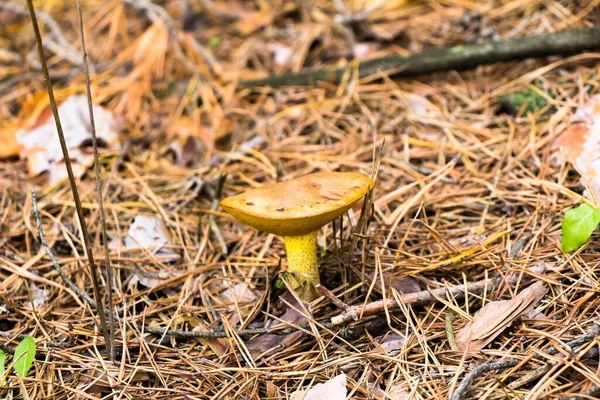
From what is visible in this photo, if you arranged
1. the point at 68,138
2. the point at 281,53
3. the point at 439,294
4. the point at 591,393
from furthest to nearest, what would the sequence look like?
the point at 281,53 < the point at 68,138 < the point at 439,294 < the point at 591,393

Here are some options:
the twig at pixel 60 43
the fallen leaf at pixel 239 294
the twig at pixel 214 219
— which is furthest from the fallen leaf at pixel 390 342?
the twig at pixel 60 43

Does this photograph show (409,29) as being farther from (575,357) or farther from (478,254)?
(575,357)

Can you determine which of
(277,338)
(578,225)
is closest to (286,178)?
(277,338)

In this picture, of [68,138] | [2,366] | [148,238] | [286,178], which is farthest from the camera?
[68,138]

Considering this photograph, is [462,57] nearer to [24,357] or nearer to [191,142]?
[191,142]

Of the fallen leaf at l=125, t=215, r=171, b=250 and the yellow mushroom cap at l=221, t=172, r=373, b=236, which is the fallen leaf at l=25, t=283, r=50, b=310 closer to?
the fallen leaf at l=125, t=215, r=171, b=250

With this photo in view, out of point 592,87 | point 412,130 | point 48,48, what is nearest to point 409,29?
point 412,130

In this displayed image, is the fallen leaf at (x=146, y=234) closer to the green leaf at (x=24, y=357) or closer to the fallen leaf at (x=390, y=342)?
the green leaf at (x=24, y=357)
